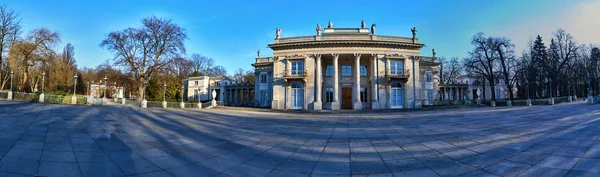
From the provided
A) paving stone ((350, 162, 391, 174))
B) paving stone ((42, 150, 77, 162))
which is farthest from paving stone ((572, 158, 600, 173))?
paving stone ((42, 150, 77, 162))

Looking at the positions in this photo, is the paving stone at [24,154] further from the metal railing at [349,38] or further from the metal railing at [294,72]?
the metal railing at [349,38]

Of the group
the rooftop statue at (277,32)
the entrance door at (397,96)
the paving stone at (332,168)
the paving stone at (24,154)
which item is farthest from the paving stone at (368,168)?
the rooftop statue at (277,32)

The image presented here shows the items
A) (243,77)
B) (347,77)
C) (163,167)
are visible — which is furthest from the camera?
(243,77)

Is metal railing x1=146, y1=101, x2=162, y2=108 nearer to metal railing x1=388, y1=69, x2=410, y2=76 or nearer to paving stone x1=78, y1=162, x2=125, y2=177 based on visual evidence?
paving stone x1=78, y1=162, x2=125, y2=177

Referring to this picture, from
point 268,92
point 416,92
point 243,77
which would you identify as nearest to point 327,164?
point 416,92

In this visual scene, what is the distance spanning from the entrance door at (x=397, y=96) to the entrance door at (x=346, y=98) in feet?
16.8

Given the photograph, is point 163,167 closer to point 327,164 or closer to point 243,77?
point 327,164

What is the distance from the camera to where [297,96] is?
30.3 metres

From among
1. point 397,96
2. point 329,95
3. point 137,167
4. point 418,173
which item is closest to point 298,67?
point 329,95

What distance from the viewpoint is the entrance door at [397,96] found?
29375 mm

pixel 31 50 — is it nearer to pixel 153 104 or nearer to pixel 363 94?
pixel 153 104

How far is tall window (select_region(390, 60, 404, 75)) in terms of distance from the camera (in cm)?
2950

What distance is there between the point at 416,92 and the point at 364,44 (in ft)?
29.4

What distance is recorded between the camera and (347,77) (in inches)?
1225
